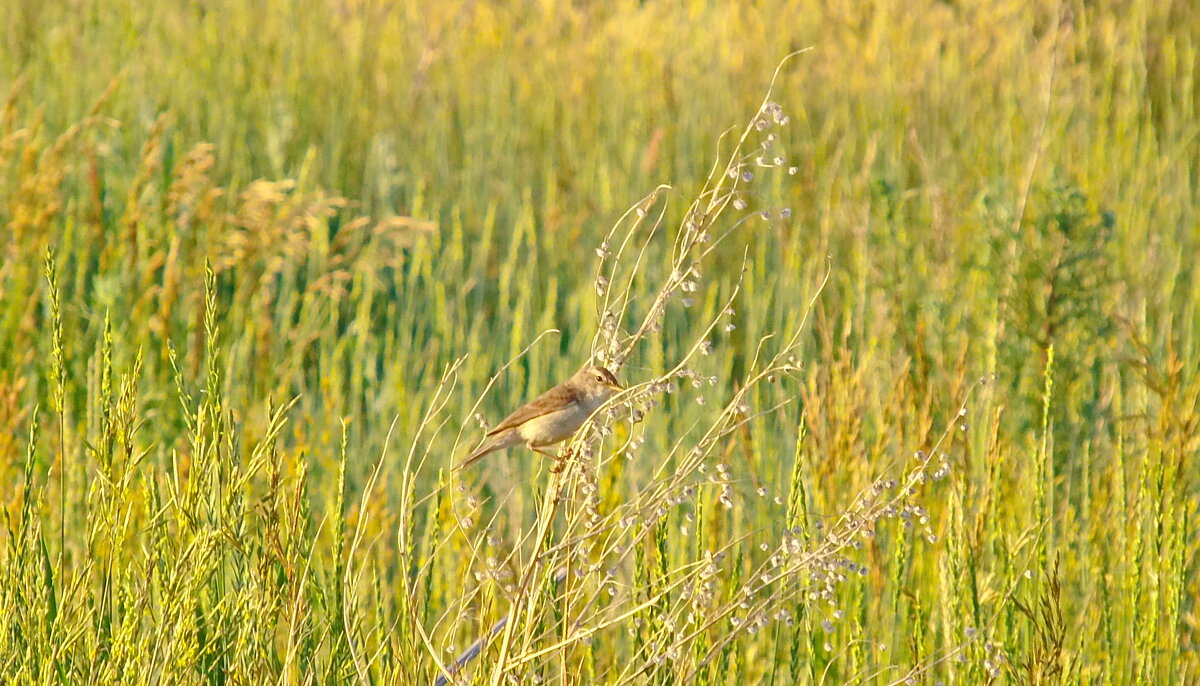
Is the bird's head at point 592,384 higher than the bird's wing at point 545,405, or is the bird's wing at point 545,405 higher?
the bird's head at point 592,384

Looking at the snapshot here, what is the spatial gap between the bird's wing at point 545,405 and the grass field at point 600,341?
0.19 meters

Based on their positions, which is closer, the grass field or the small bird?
the grass field

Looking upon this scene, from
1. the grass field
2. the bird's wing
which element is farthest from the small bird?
the grass field

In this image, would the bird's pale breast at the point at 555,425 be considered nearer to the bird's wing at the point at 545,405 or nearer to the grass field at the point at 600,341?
the bird's wing at the point at 545,405

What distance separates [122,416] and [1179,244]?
4469mm

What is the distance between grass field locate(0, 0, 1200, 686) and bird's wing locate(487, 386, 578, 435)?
188 millimetres

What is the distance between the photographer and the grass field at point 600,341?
1.78 m

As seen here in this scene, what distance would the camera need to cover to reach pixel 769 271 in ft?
17.1

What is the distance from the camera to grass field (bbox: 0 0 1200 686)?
70.0 inches

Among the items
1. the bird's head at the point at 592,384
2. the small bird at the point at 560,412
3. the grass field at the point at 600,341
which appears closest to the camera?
the grass field at the point at 600,341

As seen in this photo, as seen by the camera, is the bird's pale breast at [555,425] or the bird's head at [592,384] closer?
the bird's head at [592,384]

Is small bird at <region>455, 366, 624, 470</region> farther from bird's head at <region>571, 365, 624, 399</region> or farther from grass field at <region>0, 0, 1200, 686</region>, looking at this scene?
grass field at <region>0, 0, 1200, 686</region>

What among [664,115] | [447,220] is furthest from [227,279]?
[664,115]

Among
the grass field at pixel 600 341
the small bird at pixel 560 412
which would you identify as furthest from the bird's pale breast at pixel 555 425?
the grass field at pixel 600 341
